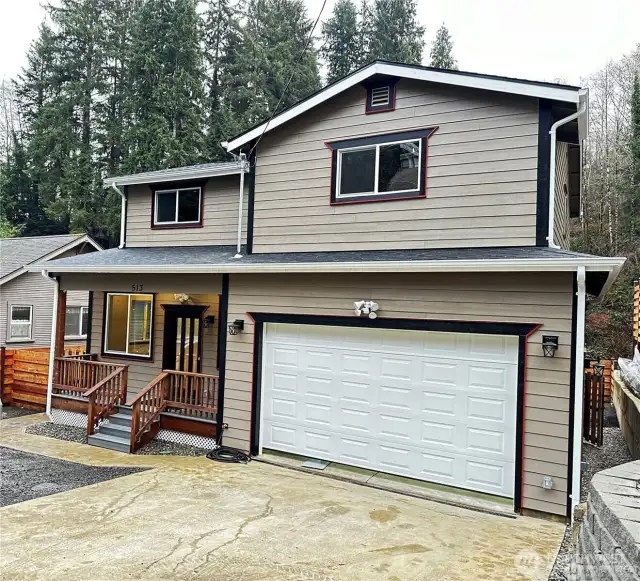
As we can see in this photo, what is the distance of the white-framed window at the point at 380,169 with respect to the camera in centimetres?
731

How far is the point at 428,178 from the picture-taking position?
713 centimetres

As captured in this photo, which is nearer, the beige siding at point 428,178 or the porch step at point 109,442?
the beige siding at point 428,178

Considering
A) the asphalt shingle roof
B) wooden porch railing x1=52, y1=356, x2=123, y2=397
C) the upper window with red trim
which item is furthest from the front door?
the asphalt shingle roof

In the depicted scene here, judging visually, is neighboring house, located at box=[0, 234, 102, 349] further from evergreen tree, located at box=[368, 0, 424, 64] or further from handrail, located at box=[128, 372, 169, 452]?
evergreen tree, located at box=[368, 0, 424, 64]

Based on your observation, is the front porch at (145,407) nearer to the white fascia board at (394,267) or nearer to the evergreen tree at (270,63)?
the white fascia board at (394,267)

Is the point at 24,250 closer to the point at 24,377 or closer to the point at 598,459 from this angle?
the point at 24,377

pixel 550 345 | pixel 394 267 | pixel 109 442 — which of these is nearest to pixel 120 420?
pixel 109 442

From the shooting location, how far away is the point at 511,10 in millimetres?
10289

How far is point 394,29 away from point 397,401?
85.7 feet

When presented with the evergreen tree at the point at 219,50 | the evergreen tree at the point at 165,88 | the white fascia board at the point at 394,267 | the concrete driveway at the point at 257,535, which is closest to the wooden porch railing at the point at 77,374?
the white fascia board at the point at 394,267

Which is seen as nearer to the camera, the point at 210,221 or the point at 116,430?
the point at 116,430

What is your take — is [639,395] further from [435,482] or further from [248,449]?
[248,449]

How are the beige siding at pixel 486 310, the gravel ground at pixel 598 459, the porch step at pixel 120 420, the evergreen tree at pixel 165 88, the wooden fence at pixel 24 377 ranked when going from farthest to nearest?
the evergreen tree at pixel 165 88 < the wooden fence at pixel 24 377 < the porch step at pixel 120 420 < the beige siding at pixel 486 310 < the gravel ground at pixel 598 459

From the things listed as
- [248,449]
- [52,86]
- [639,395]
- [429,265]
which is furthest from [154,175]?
[52,86]
